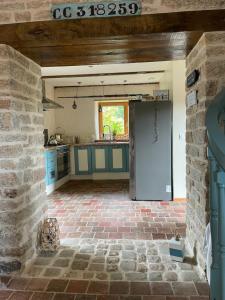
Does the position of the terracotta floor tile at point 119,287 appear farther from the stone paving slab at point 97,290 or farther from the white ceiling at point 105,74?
the white ceiling at point 105,74

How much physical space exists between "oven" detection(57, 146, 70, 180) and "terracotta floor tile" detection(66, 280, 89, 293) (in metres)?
3.72

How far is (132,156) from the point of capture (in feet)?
15.0

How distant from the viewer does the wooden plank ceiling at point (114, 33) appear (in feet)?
6.20

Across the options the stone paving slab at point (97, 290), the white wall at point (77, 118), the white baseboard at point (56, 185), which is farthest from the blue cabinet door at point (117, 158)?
the stone paving slab at point (97, 290)

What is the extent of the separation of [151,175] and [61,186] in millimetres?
2332

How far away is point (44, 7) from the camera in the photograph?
2008 millimetres

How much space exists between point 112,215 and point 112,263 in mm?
1431

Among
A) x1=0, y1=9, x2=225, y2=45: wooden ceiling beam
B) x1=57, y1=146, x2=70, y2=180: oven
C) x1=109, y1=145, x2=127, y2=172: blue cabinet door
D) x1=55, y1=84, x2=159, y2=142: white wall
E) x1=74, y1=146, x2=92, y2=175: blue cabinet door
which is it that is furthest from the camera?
x1=55, y1=84, x2=159, y2=142: white wall

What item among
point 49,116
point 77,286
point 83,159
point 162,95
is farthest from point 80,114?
point 77,286

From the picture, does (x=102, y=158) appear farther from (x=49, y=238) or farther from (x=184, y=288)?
(x=184, y=288)

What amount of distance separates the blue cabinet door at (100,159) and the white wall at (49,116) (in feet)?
4.25

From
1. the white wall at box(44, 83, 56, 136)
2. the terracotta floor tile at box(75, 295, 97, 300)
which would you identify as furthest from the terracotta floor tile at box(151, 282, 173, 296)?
the white wall at box(44, 83, 56, 136)

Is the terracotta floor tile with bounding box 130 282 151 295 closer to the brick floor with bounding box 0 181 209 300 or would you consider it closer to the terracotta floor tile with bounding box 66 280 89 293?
the brick floor with bounding box 0 181 209 300

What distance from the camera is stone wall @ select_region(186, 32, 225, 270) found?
192cm
